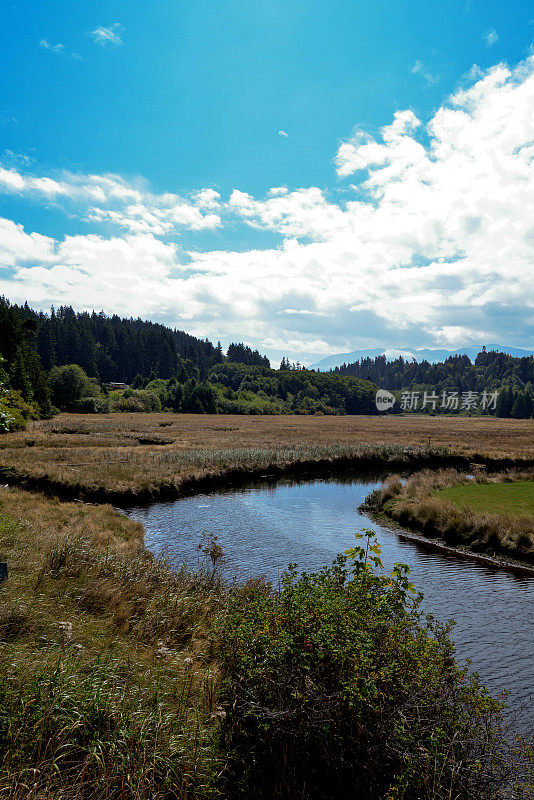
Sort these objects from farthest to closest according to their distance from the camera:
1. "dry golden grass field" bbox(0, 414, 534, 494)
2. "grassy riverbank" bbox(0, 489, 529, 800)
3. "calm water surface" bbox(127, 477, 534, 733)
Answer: "dry golden grass field" bbox(0, 414, 534, 494) < "calm water surface" bbox(127, 477, 534, 733) < "grassy riverbank" bbox(0, 489, 529, 800)

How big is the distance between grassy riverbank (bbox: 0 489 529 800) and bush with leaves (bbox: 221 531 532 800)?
25 millimetres

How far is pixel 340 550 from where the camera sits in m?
17.8

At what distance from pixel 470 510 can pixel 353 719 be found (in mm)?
17364

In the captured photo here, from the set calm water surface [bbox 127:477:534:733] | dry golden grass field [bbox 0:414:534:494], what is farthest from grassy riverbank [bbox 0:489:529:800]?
dry golden grass field [bbox 0:414:534:494]

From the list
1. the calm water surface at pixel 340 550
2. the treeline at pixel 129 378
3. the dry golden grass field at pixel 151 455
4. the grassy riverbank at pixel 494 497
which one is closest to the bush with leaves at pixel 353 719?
the calm water surface at pixel 340 550

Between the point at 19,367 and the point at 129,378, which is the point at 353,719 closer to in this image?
the point at 19,367

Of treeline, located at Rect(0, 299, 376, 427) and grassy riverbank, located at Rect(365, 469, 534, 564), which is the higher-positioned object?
treeline, located at Rect(0, 299, 376, 427)

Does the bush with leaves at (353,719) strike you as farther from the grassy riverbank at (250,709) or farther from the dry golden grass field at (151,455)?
the dry golden grass field at (151,455)

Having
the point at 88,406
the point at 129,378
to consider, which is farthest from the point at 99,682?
the point at 129,378

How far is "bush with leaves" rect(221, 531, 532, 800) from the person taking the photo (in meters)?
4.96

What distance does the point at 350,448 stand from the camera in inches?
1863

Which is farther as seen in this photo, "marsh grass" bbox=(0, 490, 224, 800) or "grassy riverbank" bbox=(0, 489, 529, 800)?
"grassy riverbank" bbox=(0, 489, 529, 800)

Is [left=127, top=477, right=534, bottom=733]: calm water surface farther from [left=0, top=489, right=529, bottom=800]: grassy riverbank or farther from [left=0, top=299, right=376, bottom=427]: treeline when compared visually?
[left=0, top=299, right=376, bottom=427]: treeline

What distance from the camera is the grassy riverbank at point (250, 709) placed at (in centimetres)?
443
